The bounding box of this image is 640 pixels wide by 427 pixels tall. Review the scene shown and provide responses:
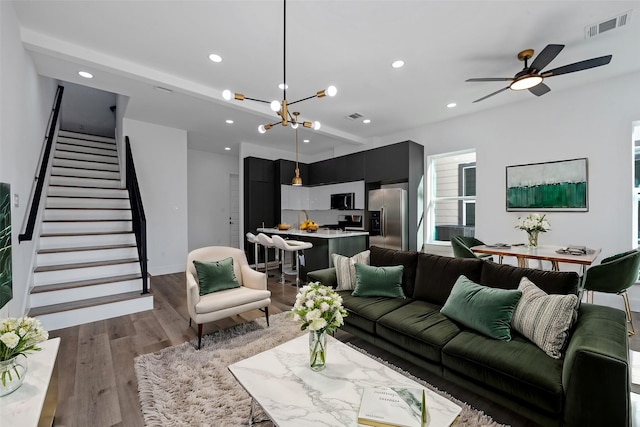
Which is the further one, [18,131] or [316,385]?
[18,131]

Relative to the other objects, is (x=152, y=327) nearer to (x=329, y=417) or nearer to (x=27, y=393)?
(x=27, y=393)

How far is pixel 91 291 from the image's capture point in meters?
3.48

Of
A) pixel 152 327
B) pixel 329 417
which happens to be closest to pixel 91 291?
pixel 152 327

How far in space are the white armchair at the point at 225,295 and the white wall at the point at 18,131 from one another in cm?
138

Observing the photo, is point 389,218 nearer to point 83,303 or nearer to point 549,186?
point 549,186

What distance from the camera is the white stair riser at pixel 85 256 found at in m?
3.68

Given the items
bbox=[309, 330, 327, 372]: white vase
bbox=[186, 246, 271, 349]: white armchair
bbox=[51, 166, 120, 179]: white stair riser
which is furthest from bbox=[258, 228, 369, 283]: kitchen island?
bbox=[51, 166, 120, 179]: white stair riser

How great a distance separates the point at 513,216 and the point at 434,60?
2.87 m

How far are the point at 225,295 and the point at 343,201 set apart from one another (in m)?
4.40

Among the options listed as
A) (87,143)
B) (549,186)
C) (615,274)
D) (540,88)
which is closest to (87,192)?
(87,143)

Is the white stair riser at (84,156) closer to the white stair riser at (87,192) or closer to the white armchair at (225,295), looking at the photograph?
the white stair riser at (87,192)

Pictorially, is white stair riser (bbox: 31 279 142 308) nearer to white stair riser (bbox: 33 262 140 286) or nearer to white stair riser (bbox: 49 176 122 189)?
white stair riser (bbox: 33 262 140 286)

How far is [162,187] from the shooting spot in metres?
5.42

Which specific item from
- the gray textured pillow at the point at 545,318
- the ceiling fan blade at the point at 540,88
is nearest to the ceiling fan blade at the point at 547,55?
the ceiling fan blade at the point at 540,88
